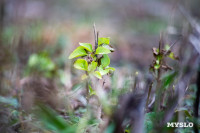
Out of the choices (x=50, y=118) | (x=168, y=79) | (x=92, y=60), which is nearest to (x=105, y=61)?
(x=92, y=60)

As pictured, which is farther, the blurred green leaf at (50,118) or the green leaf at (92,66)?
the green leaf at (92,66)

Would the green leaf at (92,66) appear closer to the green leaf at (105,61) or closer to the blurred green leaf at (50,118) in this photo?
the green leaf at (105,61)

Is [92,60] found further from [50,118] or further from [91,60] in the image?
[50,118]

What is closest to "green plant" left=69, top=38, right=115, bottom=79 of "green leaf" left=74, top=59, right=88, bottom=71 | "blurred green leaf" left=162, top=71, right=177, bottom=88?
"green leaf" left=74, top=59, right=88, bottom=71

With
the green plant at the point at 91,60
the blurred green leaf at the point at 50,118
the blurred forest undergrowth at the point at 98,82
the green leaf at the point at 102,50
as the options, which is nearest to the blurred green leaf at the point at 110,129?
the blurred forest undergrowth at the point at 98,82

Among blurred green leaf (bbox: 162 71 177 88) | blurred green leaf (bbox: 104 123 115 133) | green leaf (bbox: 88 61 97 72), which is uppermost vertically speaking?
green leaf (bbox: 88 61 97 72)

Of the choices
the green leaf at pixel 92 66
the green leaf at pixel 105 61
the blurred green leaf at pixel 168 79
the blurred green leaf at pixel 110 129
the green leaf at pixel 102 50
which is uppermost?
the green leaf at pixel 102 50

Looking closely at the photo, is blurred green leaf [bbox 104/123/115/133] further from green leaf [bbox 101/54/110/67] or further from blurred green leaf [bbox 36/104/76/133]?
green leaf [bbox 101/54/110/67]

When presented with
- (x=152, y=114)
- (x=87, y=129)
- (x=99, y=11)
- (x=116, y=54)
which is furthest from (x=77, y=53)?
(x=99, y=11)

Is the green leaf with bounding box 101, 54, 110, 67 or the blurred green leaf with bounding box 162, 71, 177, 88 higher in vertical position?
the green leaf with bounding box 101, 54, 110, 67
